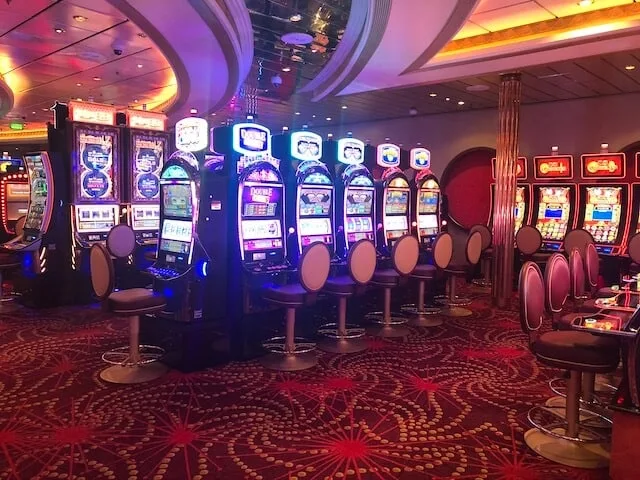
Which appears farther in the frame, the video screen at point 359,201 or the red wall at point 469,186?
the red wall at point 469,186

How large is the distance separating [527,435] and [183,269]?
2.86m

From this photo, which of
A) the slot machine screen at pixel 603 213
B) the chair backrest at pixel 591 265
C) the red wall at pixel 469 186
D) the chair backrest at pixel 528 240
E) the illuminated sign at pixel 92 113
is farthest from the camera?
the red wall at pixel 469 186

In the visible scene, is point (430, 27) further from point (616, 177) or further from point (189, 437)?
point (189, 437)

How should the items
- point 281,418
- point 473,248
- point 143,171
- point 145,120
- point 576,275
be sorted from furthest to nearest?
1. point 145,120
2. point 143,171
3. point 473,248
4. point 576,275
5. point 281,418

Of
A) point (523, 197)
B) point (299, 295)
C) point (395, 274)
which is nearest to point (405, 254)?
point (395, 274)

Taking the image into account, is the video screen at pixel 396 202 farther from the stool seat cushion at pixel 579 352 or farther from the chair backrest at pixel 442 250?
the stool seat cushion at pixel 579 352

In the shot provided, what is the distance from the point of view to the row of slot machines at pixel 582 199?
25.6 ft

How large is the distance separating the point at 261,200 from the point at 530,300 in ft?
8.27

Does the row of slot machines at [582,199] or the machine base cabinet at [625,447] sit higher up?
the row of slot machines at [582,199]

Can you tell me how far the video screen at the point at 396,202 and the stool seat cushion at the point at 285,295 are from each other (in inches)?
98.3

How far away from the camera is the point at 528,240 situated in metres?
8.33

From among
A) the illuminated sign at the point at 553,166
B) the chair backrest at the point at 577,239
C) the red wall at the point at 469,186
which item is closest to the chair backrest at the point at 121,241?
the chair backrest at the point at 577,239

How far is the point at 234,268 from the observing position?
4793 millimetres

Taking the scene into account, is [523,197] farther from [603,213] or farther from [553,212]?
[603,213]
